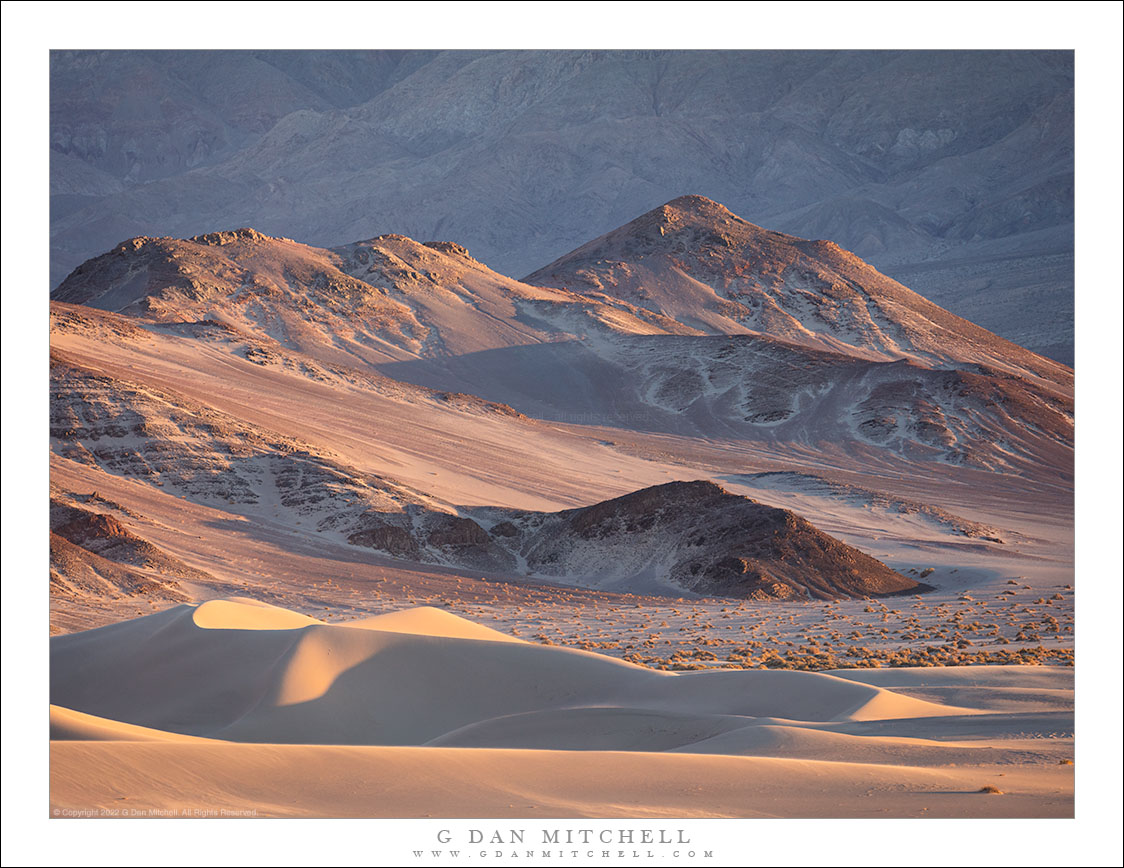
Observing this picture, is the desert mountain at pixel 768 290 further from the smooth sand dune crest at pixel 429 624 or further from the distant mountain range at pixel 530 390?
the smooth sand dune crest at pixel 429 624

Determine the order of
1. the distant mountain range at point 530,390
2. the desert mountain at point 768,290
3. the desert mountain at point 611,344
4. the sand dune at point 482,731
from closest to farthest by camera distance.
A: the sand dune at point 482,731, the distant mountain range at point 530,390, the desert mountain at point 611,344, the desert mountain at point 768,290

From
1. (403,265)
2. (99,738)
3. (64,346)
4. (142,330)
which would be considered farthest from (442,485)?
(403,265)

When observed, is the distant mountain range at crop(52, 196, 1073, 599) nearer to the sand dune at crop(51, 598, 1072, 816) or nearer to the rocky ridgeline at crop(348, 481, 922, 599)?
the rocky ridgeline at crop(348, 481, 922, 599)

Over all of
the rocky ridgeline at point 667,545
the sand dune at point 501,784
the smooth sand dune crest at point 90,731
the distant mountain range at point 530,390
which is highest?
the distant mountain range at point 530,390

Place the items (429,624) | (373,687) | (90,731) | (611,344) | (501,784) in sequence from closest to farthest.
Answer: (501,784) < (90,731) < (373,687) < (429,624) < (611,344)

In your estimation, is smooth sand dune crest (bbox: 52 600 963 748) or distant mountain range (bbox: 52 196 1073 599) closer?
smooth sand dune crest (bbox: 52 600 963 748)

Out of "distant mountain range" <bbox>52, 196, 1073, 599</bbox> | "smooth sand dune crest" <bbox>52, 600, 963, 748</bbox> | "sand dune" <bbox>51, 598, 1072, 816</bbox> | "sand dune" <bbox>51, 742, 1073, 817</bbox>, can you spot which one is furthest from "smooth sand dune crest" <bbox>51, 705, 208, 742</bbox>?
"distant mountain range" <bbox>52, 196, 1073, 599</bbox>

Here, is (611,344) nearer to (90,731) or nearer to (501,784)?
(90,731)

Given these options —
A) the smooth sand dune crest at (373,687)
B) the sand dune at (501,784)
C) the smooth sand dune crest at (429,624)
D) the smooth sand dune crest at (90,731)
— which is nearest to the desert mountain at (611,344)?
the smooth sand dune crest at (429,624)

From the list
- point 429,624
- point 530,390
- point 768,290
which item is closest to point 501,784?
point 429,624

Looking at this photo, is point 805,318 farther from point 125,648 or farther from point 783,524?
point 125,648
